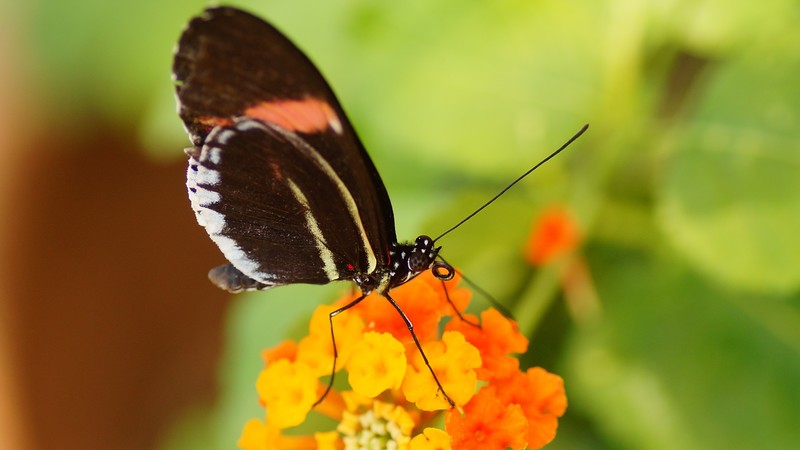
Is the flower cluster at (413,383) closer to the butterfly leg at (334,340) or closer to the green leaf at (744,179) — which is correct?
the butterfly leg at (334,340)

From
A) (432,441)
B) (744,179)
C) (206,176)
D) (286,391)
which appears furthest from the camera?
(744,179)

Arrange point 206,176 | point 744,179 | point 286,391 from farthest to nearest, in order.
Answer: point 744,179 < point 206,176 < point 286,391

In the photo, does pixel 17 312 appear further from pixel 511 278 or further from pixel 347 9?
pixel 511 278

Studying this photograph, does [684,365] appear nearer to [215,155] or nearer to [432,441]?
[432,441]

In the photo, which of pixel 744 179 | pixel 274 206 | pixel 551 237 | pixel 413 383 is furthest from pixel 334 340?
pixel 744 179

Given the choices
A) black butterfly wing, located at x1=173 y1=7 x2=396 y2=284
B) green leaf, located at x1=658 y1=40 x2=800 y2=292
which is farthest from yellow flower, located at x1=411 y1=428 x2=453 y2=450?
green leaf, located at x1=658 y1=40 x2=800 y2=292

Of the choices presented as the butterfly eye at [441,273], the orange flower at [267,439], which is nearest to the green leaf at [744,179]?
the butterfly eye at [441,273]

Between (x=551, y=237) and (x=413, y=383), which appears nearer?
(x=413, y=383)
